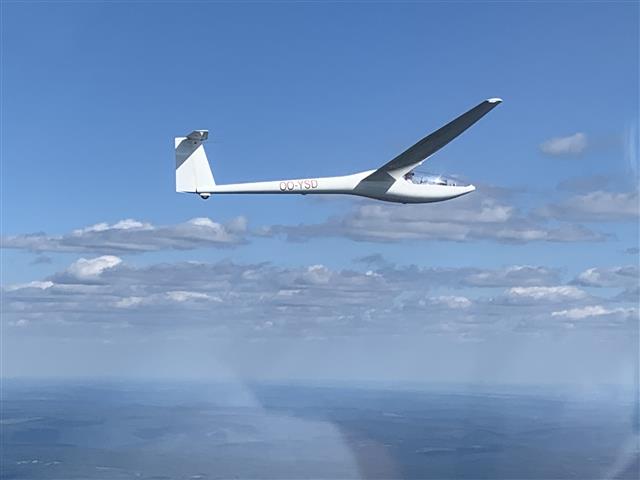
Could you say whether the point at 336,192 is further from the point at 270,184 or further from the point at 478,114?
the point at 478,114

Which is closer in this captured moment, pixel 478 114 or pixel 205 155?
pixel 478 114

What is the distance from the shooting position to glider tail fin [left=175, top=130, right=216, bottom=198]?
111ft

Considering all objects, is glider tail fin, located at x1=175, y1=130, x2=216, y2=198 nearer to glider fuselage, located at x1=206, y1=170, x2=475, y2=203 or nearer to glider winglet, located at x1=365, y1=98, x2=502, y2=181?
glider fuselage, located at x1=206, y1=170, x2=475, y2=203

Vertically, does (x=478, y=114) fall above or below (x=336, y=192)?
above

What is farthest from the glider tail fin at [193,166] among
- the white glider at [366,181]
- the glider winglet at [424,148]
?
the glider winglet at [424,148]

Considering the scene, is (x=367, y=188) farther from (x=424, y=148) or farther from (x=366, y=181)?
(x=424, y=148)

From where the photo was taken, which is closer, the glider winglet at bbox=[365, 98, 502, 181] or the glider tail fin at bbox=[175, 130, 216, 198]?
the glider winglet at bbox=[365, 98, 502, 181]

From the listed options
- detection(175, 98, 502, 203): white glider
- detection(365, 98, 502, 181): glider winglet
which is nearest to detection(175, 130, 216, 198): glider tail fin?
detection(175, 98, 502, 203): white glider

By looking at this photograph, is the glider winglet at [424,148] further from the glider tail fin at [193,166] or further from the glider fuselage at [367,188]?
the glider tail fin at [193,166]

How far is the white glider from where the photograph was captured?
3312 centimetres

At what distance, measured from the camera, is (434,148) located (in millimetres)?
33438

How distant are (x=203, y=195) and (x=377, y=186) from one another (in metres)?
7.48

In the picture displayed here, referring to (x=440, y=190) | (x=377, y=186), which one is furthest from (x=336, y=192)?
(x=440, y=190)

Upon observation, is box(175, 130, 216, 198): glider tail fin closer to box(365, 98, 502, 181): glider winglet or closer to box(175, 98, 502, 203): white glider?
box(175, 98, 502, 203): white glider
